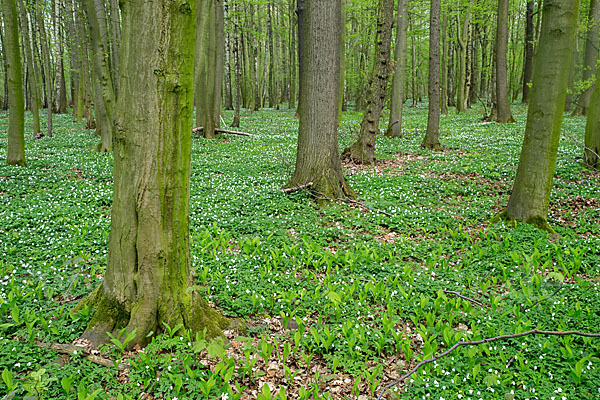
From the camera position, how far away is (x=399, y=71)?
1509 cm

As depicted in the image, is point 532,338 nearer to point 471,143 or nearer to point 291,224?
point 291,224

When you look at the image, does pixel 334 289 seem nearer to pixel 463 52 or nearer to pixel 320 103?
pixel 320 103

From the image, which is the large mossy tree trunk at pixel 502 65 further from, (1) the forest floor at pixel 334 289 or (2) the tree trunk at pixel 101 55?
(2) the tree trunk at pixel 101 55

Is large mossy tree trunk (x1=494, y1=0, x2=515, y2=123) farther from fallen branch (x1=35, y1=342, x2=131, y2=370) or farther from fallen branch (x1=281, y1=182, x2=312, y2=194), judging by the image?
fallen branch (x1=35, y1=342, x2=131, y2=370)

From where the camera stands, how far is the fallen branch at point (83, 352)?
3.12 m

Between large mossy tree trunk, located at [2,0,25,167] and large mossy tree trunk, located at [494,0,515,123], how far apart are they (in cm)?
1808

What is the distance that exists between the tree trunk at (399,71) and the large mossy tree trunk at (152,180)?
12.5m

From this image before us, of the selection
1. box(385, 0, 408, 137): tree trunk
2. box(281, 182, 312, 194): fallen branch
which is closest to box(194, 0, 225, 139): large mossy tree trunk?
box(385, 0, 408, 137): tree trunk

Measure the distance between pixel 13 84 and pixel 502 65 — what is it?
1880cm

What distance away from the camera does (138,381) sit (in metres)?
2.97

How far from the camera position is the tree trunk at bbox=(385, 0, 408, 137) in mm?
14414

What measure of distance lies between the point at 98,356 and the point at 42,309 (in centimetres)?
110

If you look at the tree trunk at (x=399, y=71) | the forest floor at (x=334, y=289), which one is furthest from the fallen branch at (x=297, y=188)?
the tree trunk at (x=399, y=71)

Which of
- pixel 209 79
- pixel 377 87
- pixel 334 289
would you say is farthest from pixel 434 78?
pixel 334 289
